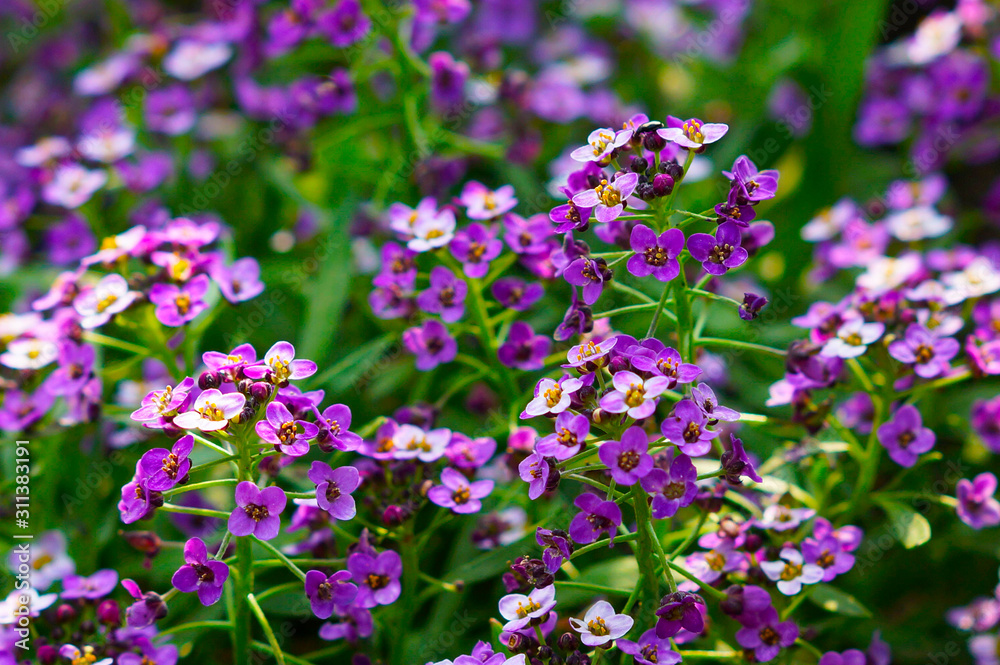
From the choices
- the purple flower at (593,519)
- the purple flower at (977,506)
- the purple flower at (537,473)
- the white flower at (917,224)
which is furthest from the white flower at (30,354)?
the white flower at (917,224)

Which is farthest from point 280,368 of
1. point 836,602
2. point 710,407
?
point 836,602

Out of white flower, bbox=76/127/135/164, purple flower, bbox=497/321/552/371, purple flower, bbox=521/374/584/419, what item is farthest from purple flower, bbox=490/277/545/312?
white flower, bbox=76/127/135/164

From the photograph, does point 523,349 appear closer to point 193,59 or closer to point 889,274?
point 889,274

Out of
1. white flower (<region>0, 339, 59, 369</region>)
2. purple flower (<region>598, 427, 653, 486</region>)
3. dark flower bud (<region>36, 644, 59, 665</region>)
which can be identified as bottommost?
dark flower bud (<region>36, 644, 59, 665</region>)

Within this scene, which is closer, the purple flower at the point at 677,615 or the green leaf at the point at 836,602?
the purple flower at the point at 677,615

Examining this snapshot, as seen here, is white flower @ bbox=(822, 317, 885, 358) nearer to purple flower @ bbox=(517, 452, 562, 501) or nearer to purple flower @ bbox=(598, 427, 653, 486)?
purple flower @ bbox=(598, 427, 653, 486)

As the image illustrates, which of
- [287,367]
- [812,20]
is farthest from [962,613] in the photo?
[812,20]

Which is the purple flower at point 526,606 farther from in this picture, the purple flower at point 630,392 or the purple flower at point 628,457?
the purple flower at point 630,392
